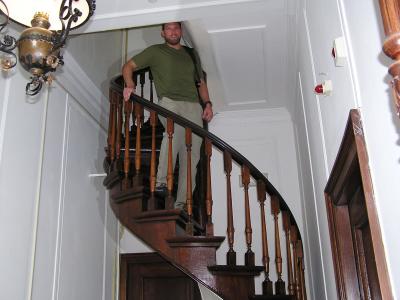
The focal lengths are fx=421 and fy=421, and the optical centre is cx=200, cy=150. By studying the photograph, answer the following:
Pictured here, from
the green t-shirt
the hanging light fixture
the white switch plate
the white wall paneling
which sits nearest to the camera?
the white switch plate

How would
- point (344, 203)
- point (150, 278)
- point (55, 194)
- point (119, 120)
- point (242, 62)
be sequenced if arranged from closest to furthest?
point (344, 203) < point (55, 194) < point (119, 120) < point (242, 62) < point (150, 278)

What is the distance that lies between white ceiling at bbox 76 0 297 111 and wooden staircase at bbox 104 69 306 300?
69 cm

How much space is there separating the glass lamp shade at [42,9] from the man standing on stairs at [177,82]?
4.98ft

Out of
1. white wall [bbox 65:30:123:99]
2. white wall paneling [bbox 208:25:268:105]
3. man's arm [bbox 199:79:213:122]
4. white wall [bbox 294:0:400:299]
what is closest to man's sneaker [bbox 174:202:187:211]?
man's arm [bbox 199:79:213:122]

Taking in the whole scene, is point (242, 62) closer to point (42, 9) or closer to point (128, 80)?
point (128, 80)

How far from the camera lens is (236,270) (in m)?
2.85

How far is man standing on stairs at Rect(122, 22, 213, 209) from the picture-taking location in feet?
10.9

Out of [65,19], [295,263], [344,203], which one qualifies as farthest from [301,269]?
[65,19]

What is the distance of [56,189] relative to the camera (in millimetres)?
3225

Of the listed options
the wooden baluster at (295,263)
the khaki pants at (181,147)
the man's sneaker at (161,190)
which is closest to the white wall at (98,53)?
the khaki pants at (181,147)

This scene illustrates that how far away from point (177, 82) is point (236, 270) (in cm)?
161

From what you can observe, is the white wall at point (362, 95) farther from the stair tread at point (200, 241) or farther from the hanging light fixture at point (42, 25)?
the hanging light fixture at point (42, 25)

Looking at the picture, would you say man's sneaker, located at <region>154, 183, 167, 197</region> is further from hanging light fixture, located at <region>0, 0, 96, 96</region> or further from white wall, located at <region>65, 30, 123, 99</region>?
hanging light fixture, located at <region>0, 0, 96, 96</region>

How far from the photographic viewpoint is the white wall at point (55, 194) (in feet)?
8.71
